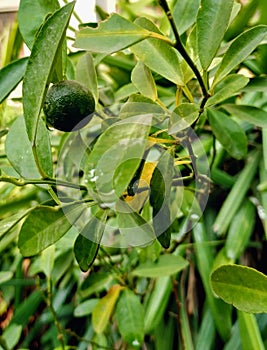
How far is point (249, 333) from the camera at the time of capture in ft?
1.86

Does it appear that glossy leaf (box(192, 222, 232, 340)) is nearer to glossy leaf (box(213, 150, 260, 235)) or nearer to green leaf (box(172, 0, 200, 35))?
glossy leaf (box(213, 150, 260, 235))

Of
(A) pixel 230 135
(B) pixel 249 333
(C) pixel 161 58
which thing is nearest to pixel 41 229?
(C) pixel 161 58

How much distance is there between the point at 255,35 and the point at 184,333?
0.45 meters

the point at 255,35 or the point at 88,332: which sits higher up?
the point at 255,35

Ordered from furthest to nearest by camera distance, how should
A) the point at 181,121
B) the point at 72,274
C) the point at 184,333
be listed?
the point at 72,274 → the point at 184,333 → the point at 181,121

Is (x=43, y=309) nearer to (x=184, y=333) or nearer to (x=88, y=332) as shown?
(x=88, y=332)

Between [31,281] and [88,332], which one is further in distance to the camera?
[31,281]

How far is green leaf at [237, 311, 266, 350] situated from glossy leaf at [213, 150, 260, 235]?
13cm

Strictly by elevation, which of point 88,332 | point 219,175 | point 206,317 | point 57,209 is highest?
point 57,209

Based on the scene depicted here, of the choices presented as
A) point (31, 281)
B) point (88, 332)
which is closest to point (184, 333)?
point (88, 332)

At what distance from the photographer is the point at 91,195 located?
1.00ft

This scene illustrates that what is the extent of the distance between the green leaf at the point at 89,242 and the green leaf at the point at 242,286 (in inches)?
2.6

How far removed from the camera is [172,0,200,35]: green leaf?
40cm

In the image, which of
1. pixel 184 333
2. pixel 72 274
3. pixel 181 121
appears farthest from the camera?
pixel 72 274
